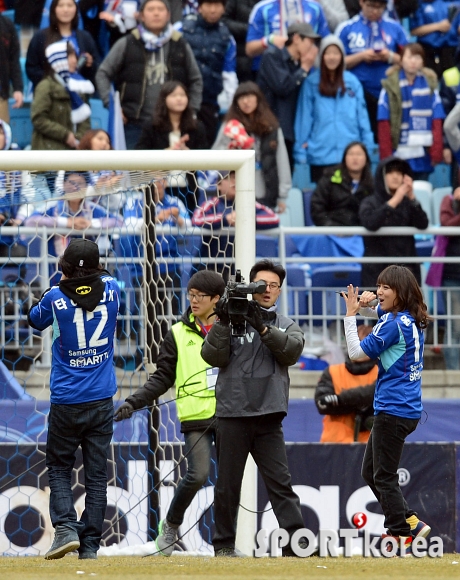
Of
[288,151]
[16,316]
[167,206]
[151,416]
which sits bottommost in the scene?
[151,416]

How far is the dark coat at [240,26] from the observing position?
1135 centimetres

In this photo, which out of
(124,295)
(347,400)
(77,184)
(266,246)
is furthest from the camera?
(266,246)

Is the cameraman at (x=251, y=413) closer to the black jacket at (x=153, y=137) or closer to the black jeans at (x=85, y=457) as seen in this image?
the black jeans at (x=85, y=457)

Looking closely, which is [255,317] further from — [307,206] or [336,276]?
[307,206]

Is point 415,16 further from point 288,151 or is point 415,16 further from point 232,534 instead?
point 232,534

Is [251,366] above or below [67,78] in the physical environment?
below

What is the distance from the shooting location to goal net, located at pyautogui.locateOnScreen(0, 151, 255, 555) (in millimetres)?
6746

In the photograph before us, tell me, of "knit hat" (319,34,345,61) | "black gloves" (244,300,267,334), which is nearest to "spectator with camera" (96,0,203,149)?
"knit hat" (319,34,345,61)

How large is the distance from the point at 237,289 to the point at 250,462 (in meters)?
1.63

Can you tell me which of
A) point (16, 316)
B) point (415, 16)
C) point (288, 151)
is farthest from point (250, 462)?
point (415, 16)

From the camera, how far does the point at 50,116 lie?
10.5 meters

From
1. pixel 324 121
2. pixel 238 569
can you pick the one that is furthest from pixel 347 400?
pixel 324 121

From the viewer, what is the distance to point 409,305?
5.77 m

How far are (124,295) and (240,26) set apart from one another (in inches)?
154
